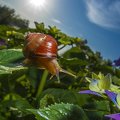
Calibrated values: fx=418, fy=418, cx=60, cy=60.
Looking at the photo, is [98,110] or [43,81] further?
[43,81]

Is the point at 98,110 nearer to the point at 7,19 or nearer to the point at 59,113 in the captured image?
the point at 59,113

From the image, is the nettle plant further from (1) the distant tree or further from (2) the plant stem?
(1) the distant tree

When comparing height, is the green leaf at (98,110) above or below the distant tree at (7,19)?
below

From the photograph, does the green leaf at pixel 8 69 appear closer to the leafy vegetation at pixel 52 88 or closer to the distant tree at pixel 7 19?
the leafy vegetation at pixel 52 88

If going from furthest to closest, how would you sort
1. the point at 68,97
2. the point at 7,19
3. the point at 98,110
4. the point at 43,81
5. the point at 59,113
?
the point at 7,19, the point at 43,81, the point at 68,97, the point at 98,110, the point at 59,113

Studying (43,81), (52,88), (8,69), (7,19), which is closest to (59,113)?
(8,69)

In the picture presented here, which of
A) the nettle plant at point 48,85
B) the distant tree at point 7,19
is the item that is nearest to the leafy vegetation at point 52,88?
the nettle plant at point 48,85

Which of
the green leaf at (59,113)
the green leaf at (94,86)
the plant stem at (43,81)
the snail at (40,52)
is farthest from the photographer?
the plant stem at (43,81)

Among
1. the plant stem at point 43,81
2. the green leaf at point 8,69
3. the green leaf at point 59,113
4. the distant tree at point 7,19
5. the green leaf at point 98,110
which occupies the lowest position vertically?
the green leaf at point 59,113

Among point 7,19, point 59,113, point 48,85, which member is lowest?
point 59,113
